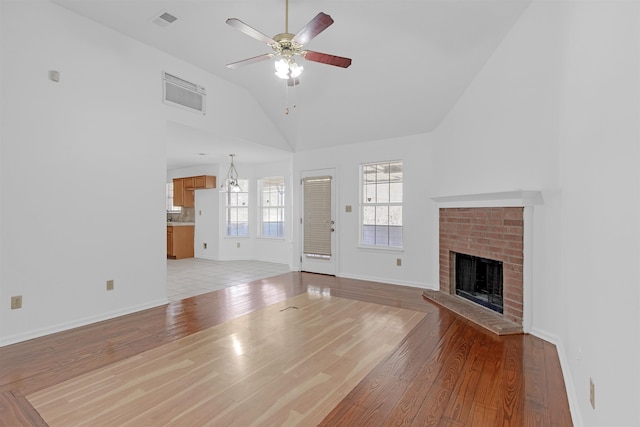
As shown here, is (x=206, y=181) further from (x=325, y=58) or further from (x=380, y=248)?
(x=325, y=58)

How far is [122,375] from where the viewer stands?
2.29 metres

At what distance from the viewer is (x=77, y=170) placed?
328 centimetres

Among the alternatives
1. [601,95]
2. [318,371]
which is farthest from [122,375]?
[601,95]

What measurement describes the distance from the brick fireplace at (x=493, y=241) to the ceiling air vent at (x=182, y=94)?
3.86 meters

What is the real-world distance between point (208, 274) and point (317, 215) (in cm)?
242

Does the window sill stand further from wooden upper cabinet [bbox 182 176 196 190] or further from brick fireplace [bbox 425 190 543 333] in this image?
wooden upper cabinet [bbox 182 176 196 190]

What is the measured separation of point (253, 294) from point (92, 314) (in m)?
1.91

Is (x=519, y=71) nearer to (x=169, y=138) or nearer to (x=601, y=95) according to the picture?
(x=601, y=95)

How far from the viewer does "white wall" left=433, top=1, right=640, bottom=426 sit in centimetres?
107

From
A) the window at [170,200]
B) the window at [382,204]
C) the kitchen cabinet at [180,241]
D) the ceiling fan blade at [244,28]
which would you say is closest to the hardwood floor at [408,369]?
the window at [382,204]

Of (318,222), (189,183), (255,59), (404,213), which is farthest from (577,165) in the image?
(189,183)

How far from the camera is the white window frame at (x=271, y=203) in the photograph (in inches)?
304

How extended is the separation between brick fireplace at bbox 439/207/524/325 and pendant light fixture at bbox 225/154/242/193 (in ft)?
15.5

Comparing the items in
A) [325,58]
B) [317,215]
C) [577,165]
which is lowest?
[317,215]
